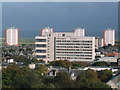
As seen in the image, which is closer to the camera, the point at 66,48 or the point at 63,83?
the point at 63,83

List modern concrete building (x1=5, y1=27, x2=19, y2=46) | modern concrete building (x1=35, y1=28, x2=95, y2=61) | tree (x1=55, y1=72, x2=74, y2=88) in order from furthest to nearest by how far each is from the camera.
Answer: modern concrete building (x1=5, y1=27, x2=19, y2=46) → modern concrete building (x1=35, y1=28, x2=95, y2=61) → tree (x1=55, y1=72, x2=74, y2=88)

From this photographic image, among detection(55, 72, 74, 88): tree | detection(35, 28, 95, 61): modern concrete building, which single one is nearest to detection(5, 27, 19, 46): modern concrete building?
detection(35, 28, 95, 61): modern concrete building

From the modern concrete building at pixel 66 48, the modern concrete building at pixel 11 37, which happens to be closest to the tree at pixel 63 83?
the modern concrete building at pixel 66 48

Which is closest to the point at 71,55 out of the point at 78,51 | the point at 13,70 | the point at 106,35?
the point at 78,51

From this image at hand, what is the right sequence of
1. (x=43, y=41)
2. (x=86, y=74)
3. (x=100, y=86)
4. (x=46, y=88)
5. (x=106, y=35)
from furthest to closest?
(x=106, y=35)
(x=43, y=41)
(x=86, y=74)
(x=100, y=86)
(x=46, y=88)

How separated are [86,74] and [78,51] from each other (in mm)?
7956

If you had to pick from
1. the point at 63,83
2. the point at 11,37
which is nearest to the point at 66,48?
the point at 63,83

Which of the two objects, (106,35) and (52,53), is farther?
(106,35)

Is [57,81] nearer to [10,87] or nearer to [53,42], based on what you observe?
[10,87]

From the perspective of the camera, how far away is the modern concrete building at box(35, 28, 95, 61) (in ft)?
48.4

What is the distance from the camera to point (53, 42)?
15141 mm

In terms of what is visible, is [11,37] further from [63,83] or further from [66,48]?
[63,83]

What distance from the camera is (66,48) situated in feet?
50.0

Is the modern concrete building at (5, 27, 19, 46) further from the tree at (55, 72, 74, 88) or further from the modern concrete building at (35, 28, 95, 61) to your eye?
the tree at (55, 72, 74, 88)
